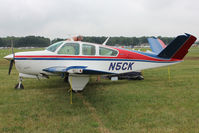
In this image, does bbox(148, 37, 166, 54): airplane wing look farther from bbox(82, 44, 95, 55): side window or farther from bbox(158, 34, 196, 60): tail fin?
bbox(82, 44, 95, 55): side window

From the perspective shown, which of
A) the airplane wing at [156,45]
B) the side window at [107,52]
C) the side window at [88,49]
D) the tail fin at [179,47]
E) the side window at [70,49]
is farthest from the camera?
Answer: the airplane wing at [156,45]

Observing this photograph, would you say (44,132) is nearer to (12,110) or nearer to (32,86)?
(12,110)

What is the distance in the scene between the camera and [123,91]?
761 centimetres

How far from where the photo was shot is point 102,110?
5289mm

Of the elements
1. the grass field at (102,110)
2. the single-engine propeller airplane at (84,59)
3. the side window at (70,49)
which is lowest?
the grass field at (102,110)

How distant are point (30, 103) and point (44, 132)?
2327 mm

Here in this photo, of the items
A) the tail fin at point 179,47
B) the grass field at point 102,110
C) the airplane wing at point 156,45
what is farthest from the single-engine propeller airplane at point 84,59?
the airplane wing at point 156,45

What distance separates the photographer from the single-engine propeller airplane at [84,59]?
6.26 metres

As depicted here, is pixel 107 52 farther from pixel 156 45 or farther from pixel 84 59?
pixel 156 45

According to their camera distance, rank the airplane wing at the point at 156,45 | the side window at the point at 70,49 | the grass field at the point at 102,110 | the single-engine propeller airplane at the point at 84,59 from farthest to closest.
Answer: the airplane wing at the point at 156,45 → the side window at the point at 70,49 → the single-engine propeller airplane at the point at 84,59 → the grass field at the point at 102,110

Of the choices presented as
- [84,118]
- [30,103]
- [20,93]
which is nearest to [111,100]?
[84,118]

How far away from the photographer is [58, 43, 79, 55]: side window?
6605 millimetres

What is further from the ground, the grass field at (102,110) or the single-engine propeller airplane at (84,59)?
the single-engine propeller airplane at (84,59)

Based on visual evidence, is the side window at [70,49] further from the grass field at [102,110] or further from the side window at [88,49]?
the grass field at [102,110]
